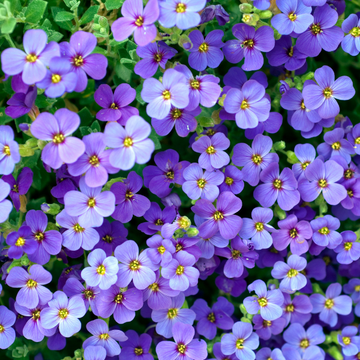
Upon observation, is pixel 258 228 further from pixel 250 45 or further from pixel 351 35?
pixel 351 35

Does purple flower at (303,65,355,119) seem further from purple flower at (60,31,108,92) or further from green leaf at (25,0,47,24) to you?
green leaf at (25,0,47,24)

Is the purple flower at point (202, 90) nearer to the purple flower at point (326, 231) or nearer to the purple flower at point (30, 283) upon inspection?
the purple flower at point (326, 231)

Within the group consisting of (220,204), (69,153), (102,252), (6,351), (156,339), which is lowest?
(6,351)

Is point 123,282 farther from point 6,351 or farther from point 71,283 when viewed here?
point 6,351

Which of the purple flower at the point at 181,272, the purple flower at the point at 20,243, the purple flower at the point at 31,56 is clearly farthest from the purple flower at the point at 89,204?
the purple flower at the point at 31,56

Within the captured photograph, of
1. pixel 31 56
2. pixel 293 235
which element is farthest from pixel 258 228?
pixel 31 56

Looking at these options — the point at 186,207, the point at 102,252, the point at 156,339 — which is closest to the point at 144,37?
the point at 102,252
